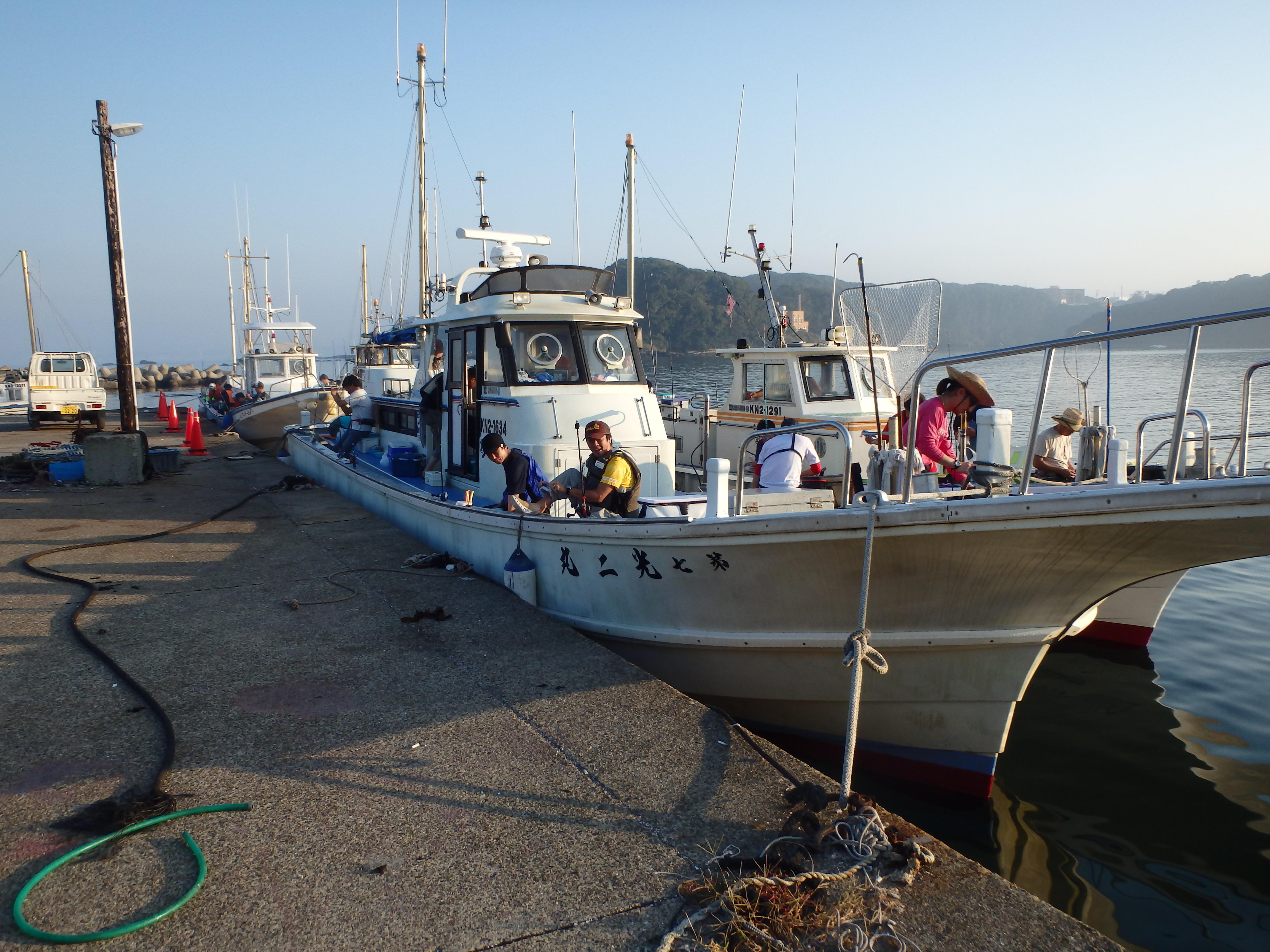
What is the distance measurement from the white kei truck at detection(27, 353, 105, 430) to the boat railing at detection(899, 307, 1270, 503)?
76.7 feet

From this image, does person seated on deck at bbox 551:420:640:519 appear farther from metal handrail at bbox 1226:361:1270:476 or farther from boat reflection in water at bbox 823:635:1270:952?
metal handrail at bbox 1226:361:1270:476

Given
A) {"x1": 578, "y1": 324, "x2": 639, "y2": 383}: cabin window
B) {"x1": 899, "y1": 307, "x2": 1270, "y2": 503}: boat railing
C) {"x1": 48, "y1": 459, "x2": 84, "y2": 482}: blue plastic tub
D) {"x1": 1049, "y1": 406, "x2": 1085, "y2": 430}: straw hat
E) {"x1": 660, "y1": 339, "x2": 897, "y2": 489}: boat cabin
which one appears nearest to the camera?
{"x1": 899, "y1": 307, "x2": 1270, "y2": 503}: boat railing

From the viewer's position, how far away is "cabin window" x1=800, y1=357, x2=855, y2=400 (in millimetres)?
11477

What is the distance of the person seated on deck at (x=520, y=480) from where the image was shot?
6.51 meters

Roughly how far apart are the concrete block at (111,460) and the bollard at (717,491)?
10.9 metres

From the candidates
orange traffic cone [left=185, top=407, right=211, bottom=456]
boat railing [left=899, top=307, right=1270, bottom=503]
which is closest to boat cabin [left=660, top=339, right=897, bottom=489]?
boat railing [left=899, top=307, right=1270, bottom=503]

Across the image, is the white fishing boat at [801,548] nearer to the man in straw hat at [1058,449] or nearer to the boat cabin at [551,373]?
the boat cabin at [551,373]

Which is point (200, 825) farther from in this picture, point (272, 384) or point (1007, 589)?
point (272, 384)

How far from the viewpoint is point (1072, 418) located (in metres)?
6.81

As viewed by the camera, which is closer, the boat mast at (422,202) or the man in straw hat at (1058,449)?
the man in straw hat at (1058,449)

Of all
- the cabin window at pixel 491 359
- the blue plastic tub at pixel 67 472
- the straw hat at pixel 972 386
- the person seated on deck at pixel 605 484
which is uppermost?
the cabin window at pixel 491 359

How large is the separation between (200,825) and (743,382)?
33.1ft

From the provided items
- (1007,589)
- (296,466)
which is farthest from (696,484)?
(296,466)

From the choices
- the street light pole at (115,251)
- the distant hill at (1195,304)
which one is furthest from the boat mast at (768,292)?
the distant hill at (1195,304)
